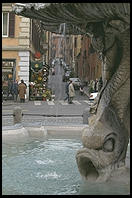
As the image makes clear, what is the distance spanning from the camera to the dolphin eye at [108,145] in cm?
534

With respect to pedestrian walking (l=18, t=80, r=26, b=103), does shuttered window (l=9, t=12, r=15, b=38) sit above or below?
above

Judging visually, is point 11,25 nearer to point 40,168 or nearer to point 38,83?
point 38,83

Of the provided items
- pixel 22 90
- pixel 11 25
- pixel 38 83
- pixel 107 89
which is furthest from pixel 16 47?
pixel 107 89

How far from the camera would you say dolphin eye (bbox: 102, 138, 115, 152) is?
17.5 ft

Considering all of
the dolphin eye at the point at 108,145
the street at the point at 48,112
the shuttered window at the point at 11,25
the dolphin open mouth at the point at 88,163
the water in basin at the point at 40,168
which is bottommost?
the street at the point at 48,112

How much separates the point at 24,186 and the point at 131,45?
7.27 feet

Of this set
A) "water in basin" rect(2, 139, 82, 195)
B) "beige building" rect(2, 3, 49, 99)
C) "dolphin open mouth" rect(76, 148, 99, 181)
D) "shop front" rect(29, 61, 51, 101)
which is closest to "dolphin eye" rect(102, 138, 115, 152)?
"dolphin open mouth" rect(76, 148, 99, 181)

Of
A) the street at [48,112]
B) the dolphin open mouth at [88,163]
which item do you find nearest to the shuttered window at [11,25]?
the street at [48,112]

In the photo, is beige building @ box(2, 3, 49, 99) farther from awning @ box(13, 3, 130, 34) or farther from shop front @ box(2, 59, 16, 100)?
awning @ box(13, 3, 130, 34)

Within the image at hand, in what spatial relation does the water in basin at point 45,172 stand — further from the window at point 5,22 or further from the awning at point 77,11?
the window at point 5,22

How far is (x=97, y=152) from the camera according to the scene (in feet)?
17.4

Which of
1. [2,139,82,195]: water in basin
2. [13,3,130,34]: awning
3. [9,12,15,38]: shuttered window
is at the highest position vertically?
[9,12,15,38]: shuttered window

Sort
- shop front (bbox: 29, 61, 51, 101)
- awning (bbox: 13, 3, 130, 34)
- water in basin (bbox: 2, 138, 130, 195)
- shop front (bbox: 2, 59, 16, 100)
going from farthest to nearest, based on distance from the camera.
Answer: shop front (bbox: 2, 59, 16, 100) < shop front (bbox: 29, 61, 51, 101) < water in basin (bbox: 2, 138, 130, 195) < awning (bbox: 13, 3, 130, 34)

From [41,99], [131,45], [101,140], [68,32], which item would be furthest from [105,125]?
[41,99]
